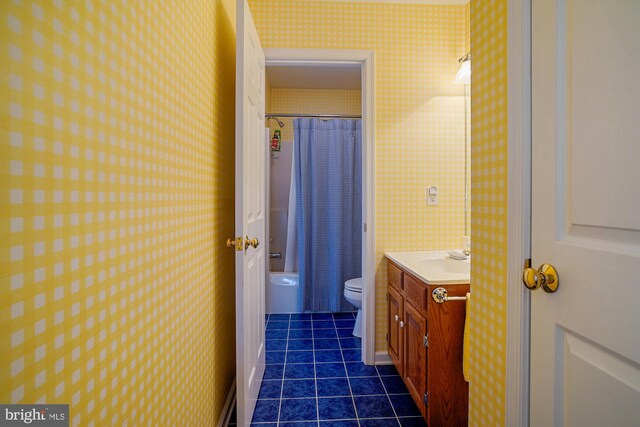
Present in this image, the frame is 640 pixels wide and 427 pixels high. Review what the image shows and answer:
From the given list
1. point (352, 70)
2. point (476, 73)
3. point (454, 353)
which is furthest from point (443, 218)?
point (352, 70)

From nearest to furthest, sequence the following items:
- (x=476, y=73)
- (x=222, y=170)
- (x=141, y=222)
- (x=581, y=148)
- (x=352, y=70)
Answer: (x=581, y=148) < (x=141, y=222) < (x=476, y=73) < (x=222, y=170) < (x=352, y=70)

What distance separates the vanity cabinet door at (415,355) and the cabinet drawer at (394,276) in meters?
0.17

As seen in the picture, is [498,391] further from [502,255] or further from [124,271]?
[124,271]

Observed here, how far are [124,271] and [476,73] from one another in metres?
1.19

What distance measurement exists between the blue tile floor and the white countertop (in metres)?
0.77

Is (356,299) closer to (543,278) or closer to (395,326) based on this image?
(395,326)

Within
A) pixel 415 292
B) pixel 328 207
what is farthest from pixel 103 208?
pixel 328 207

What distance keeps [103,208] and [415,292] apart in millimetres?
1442

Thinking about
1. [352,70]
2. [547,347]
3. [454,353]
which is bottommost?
[454,353]

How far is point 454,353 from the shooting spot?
1.43 metres

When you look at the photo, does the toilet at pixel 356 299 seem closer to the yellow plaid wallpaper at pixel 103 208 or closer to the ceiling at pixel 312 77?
the yellow plaid wallpaper at pixel 103 208

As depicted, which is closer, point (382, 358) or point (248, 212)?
point (248, 212)

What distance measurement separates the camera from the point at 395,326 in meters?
2.00

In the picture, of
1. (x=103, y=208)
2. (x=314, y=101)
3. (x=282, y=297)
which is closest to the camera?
(x=103, y=208)
